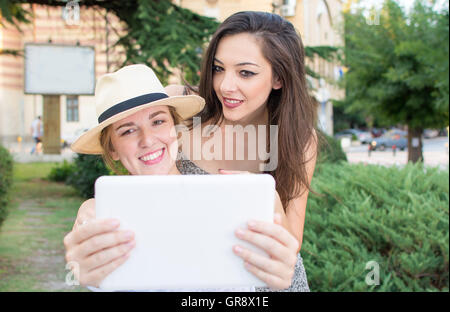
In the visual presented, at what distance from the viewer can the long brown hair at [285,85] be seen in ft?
5.61

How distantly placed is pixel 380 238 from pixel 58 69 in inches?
260

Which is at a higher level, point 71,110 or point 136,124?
point 71,110

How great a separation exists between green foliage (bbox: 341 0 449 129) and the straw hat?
10267 millimetres

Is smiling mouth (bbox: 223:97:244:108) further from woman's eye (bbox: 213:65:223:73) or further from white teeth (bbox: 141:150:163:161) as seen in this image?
white teeth (bbox: 141:150:163:161)

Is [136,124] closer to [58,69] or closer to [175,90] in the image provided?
[175,90]

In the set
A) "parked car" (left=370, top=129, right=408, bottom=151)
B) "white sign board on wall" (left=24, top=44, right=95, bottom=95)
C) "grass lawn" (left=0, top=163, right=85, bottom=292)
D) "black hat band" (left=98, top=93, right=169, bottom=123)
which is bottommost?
"grass lawn" (left=0, top=163, right=85, bottom=292)

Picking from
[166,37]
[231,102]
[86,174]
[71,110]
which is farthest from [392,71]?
[71,110]

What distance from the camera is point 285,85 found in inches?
70.1

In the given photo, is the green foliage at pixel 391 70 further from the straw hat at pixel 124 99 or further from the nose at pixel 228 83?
the straw hat at pixel 124 99

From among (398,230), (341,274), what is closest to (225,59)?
(341,274)

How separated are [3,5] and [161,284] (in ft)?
16.0

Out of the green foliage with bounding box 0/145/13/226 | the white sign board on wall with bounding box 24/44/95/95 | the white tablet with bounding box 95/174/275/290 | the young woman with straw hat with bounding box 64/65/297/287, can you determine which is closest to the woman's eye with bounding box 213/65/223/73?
the young woman with straw hat with bounding box 64/65/297/287

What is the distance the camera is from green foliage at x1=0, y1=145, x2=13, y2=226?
5.17 m

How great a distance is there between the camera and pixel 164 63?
18.7 ft
